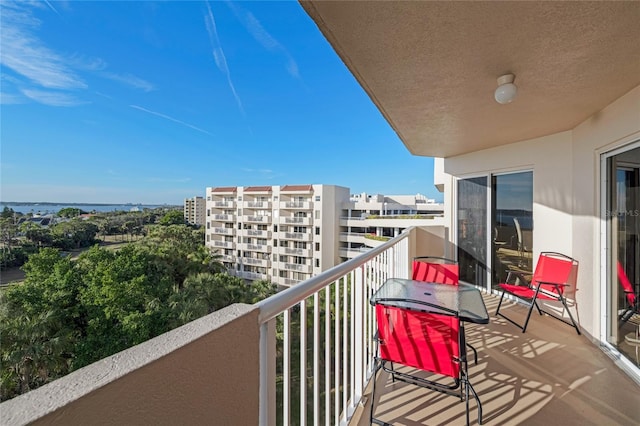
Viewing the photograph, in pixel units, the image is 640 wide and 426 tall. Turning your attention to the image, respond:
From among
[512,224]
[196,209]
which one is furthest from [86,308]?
[196,209]

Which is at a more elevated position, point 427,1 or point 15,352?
point 427,1

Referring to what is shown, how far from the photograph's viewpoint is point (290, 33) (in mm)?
11930

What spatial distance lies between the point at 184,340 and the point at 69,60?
23690mm

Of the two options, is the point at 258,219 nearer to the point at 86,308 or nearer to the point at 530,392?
the point at 86,308

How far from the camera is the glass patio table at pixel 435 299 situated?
5.82ft

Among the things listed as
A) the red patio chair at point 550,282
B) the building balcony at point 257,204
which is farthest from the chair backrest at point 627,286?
the building balcony at point 257,204

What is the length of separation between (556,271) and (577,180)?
1.10 meters

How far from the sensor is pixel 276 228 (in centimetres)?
3192

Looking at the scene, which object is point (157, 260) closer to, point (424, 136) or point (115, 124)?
point (115, 124)

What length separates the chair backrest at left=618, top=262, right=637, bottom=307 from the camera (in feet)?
8.39

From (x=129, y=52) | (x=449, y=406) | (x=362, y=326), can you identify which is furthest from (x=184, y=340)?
(x=129, y=52)

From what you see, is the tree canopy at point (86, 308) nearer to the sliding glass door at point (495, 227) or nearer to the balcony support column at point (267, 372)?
the sliding glass door at point (495, 227)

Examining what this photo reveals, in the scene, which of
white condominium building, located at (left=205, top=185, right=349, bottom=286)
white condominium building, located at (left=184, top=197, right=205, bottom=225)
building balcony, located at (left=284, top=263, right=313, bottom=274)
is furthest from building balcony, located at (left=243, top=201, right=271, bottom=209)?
white condominium building, located at (left=184, top=197, right=205, bottom=225)

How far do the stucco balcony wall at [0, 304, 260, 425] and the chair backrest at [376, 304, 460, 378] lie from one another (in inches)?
46.7
